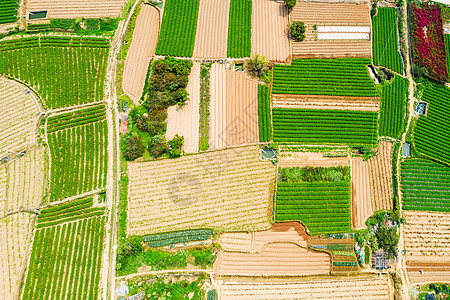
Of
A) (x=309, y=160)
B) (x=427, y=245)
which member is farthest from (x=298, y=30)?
(x=427, y=245)

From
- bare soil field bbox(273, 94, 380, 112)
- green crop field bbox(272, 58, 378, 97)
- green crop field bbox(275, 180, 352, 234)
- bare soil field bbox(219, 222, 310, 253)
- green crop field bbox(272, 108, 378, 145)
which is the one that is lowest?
bare soil field bbox(219, 222, 310, 253)

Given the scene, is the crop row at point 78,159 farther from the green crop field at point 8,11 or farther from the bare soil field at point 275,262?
the green crop field at point 8,11

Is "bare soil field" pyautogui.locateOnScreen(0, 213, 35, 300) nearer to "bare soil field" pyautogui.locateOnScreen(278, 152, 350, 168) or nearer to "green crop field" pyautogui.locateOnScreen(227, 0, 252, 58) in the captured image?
"bare soil field" pyautogui.locateOnScreen(278, 152, 350, 168)

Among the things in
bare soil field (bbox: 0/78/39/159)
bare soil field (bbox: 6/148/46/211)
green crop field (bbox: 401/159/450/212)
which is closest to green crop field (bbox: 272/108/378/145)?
green crop field (bbox: 401/159/450/212)

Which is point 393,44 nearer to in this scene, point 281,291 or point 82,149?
point 281,291

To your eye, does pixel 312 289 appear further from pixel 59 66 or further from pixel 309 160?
pixel 59 66

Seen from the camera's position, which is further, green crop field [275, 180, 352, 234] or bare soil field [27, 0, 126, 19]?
bare soil field [27, 0, 126, 19]
